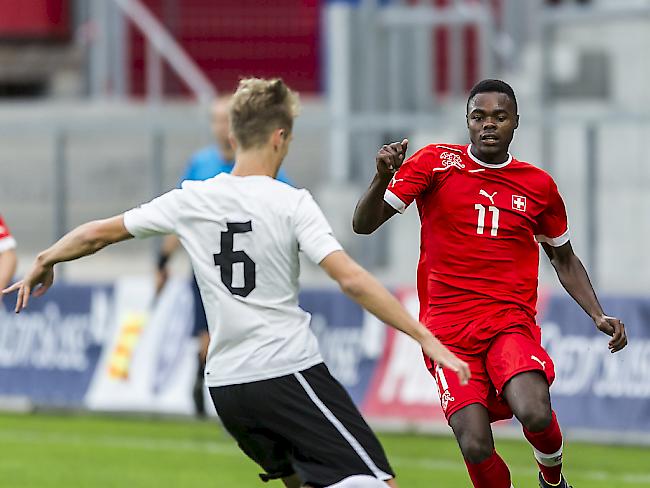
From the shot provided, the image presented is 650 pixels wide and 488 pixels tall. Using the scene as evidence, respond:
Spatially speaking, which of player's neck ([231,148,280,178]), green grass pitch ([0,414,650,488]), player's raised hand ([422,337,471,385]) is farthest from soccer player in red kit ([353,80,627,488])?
green grass pitch ([0,414,650,488])

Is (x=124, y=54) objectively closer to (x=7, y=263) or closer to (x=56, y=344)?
(x=56, y=344)

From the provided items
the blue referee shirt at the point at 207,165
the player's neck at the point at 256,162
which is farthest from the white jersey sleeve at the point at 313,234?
the blue referee shirt at the point at 207,165

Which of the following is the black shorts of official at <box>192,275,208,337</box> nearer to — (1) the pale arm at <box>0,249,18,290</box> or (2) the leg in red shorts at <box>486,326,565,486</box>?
(1) the pale arm at <box>0,249,18,290</box>

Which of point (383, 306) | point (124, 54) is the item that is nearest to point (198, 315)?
point (383, 306)

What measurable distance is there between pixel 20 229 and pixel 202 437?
423cm

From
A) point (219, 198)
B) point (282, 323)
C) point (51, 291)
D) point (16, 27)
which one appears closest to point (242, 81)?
point (219, 198)

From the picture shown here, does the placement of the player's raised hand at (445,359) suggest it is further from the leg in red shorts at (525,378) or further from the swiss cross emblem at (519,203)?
the swiss cross emblem at (519,203)

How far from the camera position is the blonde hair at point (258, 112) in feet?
22.1

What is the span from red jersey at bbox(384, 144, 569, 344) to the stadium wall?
178 inches

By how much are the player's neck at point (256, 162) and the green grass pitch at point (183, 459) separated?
407cm

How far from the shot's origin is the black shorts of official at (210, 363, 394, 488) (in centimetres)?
660

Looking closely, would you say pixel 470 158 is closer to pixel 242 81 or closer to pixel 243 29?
pixel 242 81

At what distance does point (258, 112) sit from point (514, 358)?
188 cm

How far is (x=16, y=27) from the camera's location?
85.1ft
